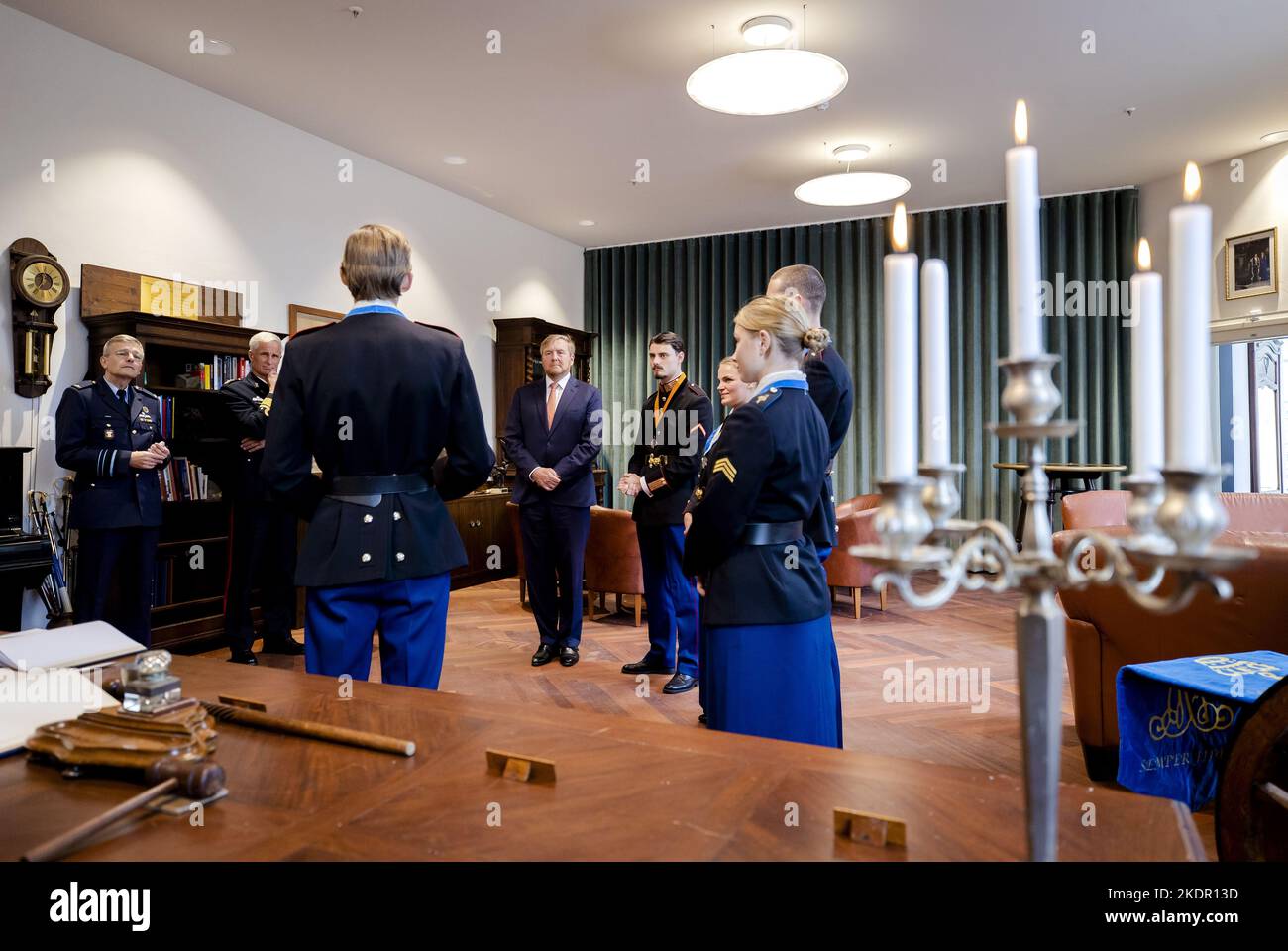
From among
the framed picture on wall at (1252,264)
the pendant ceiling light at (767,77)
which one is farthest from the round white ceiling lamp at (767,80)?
the framed picture on wall at (1252,264)

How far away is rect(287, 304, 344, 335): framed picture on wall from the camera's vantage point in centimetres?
558

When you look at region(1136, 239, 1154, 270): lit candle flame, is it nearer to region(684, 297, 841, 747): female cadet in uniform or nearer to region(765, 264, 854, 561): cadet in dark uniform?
region(684, 297, 841, 747): female cadet in uniform

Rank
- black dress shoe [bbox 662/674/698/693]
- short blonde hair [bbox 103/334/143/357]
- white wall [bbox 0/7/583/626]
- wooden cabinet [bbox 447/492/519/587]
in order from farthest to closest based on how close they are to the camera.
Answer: wooden cabinet [bbox 447/492/519/587] → white wall [bbox 0/7/583/626] → short blonde hair [bbox 103/334/143/357] → black dress shoe [bbox 662/674/698/693]

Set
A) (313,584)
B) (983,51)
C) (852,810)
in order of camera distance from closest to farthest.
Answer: (852,810), (313,584), (983,51)

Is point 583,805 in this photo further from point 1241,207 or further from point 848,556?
point 1241,207

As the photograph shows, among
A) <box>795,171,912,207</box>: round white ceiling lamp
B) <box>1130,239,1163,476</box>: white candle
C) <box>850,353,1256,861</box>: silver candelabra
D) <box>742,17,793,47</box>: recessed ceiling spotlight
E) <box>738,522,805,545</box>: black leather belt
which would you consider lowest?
<box>738,522,805,545</box>: black leather belt

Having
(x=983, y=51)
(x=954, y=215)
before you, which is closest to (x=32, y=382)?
(x=983, y=51)

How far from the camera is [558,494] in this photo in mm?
4273

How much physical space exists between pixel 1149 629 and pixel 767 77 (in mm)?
2917

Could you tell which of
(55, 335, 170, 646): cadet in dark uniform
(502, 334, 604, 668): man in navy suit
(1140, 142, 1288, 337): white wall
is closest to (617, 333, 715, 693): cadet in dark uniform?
(502, 334, 604, 668): man in navy suit

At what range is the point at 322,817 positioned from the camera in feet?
2.67

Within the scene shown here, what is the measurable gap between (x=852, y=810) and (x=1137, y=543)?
38 centimetres

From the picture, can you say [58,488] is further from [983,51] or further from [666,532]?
[983,51]

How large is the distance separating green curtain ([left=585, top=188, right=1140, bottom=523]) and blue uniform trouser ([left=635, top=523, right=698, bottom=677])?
394cm
